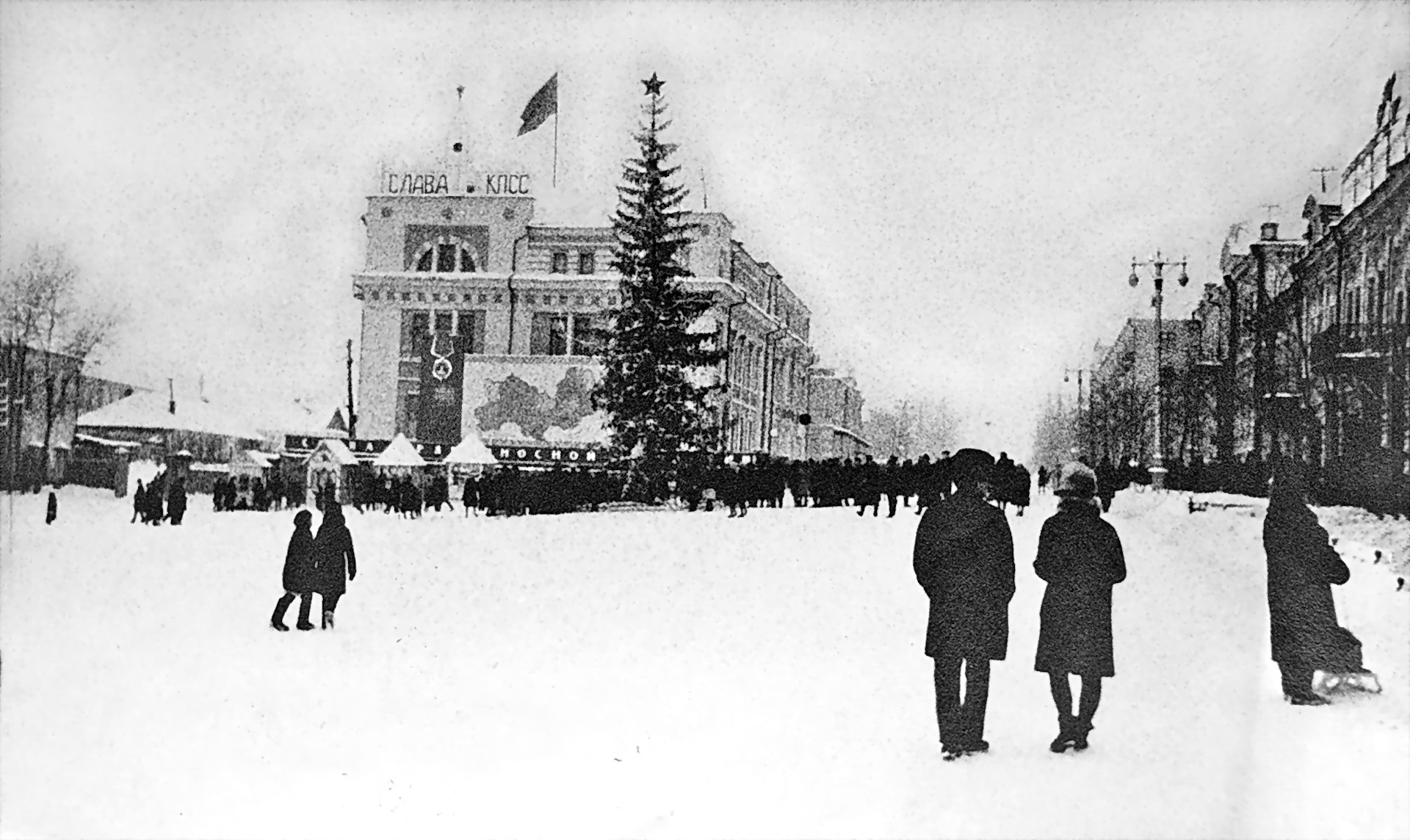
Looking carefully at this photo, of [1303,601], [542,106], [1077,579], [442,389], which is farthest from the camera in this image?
[542,106]

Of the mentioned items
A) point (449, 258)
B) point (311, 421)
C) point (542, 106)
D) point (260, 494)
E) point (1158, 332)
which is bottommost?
point (260, 494)

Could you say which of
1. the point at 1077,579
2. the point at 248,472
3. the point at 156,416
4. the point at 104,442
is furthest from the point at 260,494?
the point at 1077,579

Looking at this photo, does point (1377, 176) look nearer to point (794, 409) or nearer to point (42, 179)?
point (794, 409)

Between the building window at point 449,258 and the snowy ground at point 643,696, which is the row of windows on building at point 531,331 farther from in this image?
the snowy ground at point 643,696

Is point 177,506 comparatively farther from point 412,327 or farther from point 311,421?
Result: point 412,327

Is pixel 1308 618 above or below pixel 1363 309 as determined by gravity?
below

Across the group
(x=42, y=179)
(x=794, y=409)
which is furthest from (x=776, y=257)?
(x=42, y=179)

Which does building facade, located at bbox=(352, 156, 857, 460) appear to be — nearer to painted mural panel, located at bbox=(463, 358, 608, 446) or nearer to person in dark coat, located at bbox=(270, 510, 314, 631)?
painted mural panel, located at bbox=(463, 358, 608, 446)
